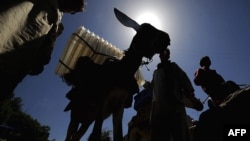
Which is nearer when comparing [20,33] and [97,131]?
[20,33]

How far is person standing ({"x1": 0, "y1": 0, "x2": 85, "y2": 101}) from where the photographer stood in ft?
6.51

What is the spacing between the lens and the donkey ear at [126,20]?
4699 mm

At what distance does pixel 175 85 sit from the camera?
3889 mm

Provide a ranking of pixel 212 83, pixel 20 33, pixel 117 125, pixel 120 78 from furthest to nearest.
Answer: pixel 212 83 → pixel 120 78 → pixel 117 125 → pixel 20 33

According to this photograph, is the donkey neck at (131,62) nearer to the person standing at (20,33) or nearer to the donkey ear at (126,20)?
the donkey ear at (126,20)

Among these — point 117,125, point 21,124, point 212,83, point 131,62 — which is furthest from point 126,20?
point 21,124

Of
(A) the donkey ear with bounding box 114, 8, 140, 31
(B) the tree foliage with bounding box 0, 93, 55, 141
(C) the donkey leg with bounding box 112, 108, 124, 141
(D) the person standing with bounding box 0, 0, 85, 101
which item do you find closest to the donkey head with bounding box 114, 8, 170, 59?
(A) the donkey ear with bounding box 114, 8, 140, 31

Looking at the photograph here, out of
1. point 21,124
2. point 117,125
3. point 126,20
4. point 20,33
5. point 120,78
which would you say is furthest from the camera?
point 21,124

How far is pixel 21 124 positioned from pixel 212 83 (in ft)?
145

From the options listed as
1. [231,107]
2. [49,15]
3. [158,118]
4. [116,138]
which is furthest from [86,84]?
[231,107]

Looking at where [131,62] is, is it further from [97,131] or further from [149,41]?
[97,131]

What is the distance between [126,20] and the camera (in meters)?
4.79

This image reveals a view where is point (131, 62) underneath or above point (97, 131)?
above

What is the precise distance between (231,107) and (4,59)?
11.6ft
